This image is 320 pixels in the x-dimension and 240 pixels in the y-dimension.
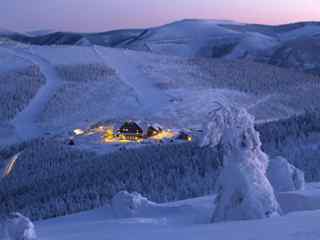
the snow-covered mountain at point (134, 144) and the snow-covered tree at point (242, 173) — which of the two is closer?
the snow-covered tree at point (242, 173)

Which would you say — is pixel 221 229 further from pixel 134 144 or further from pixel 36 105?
pixel 36 105

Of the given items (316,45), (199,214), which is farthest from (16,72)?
(316,45)

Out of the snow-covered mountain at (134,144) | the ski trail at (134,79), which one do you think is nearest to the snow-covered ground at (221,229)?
the snow-covered mountain at (134,144)

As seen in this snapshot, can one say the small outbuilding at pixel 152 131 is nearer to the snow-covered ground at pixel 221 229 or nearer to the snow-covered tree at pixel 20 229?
the snow-covered ground at pixel 221 229

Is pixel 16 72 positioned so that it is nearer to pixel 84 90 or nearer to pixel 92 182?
pixel 84 90

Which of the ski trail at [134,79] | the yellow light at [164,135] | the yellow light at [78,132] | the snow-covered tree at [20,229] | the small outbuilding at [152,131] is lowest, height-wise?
the ski trail at [134,79]
